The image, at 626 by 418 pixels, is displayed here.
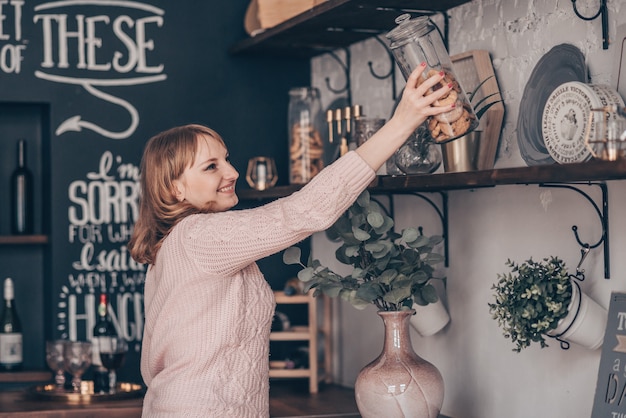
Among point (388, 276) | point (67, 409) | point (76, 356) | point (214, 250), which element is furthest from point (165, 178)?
point (76, 356)

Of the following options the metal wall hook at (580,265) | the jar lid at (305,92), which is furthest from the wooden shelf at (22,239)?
the metal wall hook at (580,265)

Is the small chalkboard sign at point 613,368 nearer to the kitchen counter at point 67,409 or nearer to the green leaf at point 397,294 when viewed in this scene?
the green leaf at point 397,294

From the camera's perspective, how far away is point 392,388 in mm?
2135

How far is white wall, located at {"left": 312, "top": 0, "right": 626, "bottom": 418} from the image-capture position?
1.95 m

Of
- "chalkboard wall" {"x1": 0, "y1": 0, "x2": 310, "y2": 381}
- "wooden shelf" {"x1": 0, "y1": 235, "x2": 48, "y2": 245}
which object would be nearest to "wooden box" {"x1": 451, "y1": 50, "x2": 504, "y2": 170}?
"chalkboard wall" {"x1": 0, "y1": 0, "x2": 310, "y2": 381}

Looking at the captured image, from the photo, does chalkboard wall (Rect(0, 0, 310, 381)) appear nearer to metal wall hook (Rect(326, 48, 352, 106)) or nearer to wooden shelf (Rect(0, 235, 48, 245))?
wooden shelf (Rect(0, 235, 48, 245))

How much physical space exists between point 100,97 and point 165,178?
113 cm

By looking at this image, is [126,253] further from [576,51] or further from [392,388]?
[576,51]

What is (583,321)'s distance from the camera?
189cm

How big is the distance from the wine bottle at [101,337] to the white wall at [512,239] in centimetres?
94

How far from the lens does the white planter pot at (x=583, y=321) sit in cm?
188

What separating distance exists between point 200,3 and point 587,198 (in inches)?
65.7

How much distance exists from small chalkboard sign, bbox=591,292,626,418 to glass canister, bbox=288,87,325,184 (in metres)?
1.16

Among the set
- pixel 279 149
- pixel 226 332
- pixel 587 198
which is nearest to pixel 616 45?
pixel 587 198
